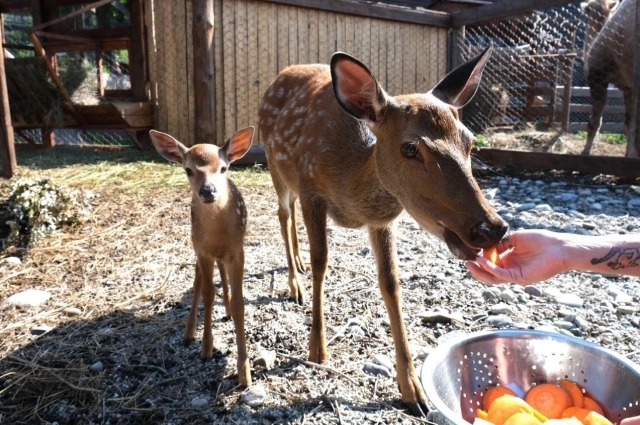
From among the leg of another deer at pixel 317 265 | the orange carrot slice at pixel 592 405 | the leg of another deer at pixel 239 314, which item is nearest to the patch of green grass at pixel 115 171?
the leg of another deer at pixel 239 314

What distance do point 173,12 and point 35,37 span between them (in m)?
2.18

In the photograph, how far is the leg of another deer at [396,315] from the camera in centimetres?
297

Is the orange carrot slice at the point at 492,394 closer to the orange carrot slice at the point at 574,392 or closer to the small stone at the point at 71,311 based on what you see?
the orange carrot slice at the point at 574,392

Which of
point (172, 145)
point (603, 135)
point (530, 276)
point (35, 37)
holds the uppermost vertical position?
point (35, 37)

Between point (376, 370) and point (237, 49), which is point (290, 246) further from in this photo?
point (237, 49)

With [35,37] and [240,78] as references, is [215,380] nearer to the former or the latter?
[240,78]

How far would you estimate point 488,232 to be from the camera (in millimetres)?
2197

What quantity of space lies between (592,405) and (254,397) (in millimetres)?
1645

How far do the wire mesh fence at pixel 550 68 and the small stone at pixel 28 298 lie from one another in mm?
8054

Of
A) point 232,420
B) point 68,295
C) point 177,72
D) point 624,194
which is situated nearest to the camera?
point 232,420

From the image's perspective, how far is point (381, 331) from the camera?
376 centimetres

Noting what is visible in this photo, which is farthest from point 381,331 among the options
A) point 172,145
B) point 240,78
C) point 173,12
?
point 173,12

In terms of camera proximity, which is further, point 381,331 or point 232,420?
point 381,331

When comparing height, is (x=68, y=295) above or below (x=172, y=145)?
below
